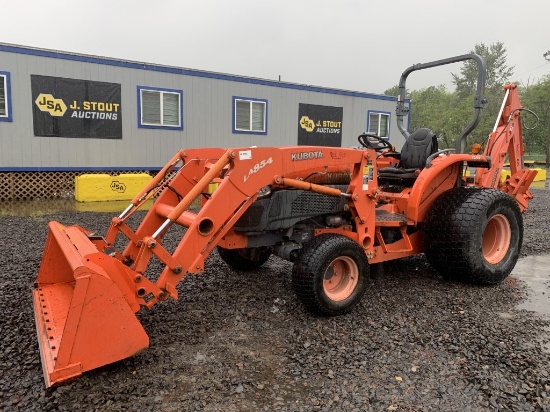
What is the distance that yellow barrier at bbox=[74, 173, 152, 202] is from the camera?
1009cm

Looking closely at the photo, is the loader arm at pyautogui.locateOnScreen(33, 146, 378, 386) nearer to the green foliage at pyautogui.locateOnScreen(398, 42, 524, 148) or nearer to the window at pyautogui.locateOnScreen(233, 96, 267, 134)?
the window at pyautogui.locateOnScreen(233, 96, 267, 134)

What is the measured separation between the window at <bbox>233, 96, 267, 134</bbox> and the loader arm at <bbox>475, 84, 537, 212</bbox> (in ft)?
27.5

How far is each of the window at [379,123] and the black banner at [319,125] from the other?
1392 millimetres

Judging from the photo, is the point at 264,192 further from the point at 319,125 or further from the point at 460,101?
the point at 460,101

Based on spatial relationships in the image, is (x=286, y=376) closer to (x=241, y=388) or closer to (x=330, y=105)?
(x=241, y=388)

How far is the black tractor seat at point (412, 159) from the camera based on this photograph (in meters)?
4.80

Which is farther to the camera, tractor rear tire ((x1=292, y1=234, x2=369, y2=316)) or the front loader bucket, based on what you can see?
tractor rear tire ((x1=292, y1=234, x2=369, y2=316))

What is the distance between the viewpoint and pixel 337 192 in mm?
3682

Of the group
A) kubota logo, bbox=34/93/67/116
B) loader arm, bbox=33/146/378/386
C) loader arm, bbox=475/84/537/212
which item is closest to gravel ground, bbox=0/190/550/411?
loader arm, bbox=33/146/378/386

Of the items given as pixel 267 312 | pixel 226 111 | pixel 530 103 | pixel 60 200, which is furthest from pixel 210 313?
pixel 530 103

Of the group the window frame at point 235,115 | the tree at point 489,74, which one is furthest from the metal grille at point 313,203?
the tree at point 489,74

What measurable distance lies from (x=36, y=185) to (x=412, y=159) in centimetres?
946

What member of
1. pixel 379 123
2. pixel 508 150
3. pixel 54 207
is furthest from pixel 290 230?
pixel 379 123

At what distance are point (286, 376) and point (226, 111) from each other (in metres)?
10.7
